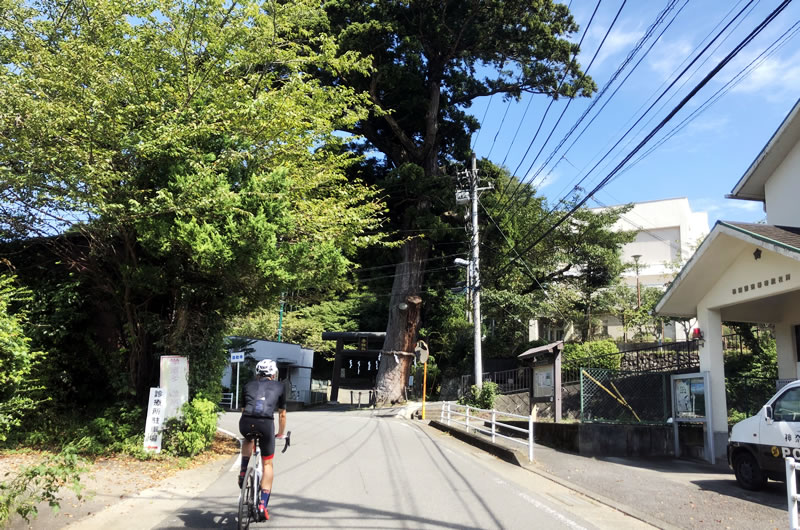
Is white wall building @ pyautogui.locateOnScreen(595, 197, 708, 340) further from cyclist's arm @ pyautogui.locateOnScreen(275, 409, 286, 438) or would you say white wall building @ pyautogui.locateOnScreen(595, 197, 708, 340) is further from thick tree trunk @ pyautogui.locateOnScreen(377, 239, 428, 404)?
cyclist's arm @ pyautogui.locateOnScreen(275, 409, 286, 438)

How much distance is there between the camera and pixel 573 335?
33.6 m

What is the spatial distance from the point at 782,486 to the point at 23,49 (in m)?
15.1

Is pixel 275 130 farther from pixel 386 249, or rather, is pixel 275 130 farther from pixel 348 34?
pixel 386 249

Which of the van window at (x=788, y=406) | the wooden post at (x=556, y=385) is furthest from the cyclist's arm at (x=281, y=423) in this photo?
the wooden post at (x=556, y=385)

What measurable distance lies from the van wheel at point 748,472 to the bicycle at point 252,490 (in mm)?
8082

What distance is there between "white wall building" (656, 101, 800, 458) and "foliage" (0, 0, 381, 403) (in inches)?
319

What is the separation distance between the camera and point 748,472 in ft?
30.1

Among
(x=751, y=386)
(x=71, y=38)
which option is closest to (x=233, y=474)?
(x=71, y=38)

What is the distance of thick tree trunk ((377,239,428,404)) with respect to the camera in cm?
2703

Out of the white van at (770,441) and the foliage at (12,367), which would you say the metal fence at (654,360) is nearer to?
the white van at (770,441)

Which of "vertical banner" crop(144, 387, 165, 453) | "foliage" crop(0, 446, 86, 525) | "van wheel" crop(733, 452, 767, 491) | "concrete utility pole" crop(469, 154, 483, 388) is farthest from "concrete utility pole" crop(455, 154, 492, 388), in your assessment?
"foliage" crop(0, 446, 86, 525)

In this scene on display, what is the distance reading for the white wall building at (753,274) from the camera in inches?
434

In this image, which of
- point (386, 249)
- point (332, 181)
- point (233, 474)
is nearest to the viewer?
point (233, 474)

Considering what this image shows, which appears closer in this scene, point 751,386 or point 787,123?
point 787,123
